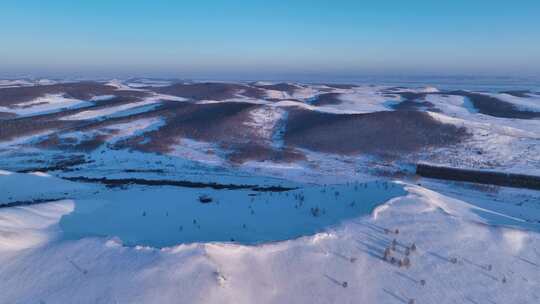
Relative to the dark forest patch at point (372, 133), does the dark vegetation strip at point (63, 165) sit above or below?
below

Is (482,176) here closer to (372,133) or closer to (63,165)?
(372,133)

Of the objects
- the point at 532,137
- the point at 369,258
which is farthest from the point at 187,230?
the point at 532,137

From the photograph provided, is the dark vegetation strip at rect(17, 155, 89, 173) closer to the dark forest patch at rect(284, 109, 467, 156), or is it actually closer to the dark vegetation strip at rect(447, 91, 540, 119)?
the dark forest patch at rect(284, 109, 467, 156)

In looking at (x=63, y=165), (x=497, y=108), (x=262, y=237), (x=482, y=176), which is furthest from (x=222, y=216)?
(x=497, y=108)

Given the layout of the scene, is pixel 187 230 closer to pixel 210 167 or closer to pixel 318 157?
pixel 210 167

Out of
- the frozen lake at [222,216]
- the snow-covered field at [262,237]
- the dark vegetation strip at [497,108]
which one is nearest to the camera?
the snow-covered field at [262,237]

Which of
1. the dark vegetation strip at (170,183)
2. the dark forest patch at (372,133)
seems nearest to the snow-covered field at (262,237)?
the dark vegetation strip at (170,183)

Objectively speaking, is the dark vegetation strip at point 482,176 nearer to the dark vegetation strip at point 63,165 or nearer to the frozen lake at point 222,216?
the frozen lake at point 222,216

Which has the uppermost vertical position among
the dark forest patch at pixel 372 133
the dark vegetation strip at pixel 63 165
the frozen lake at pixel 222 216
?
the frozen lake at pixel 222 216
